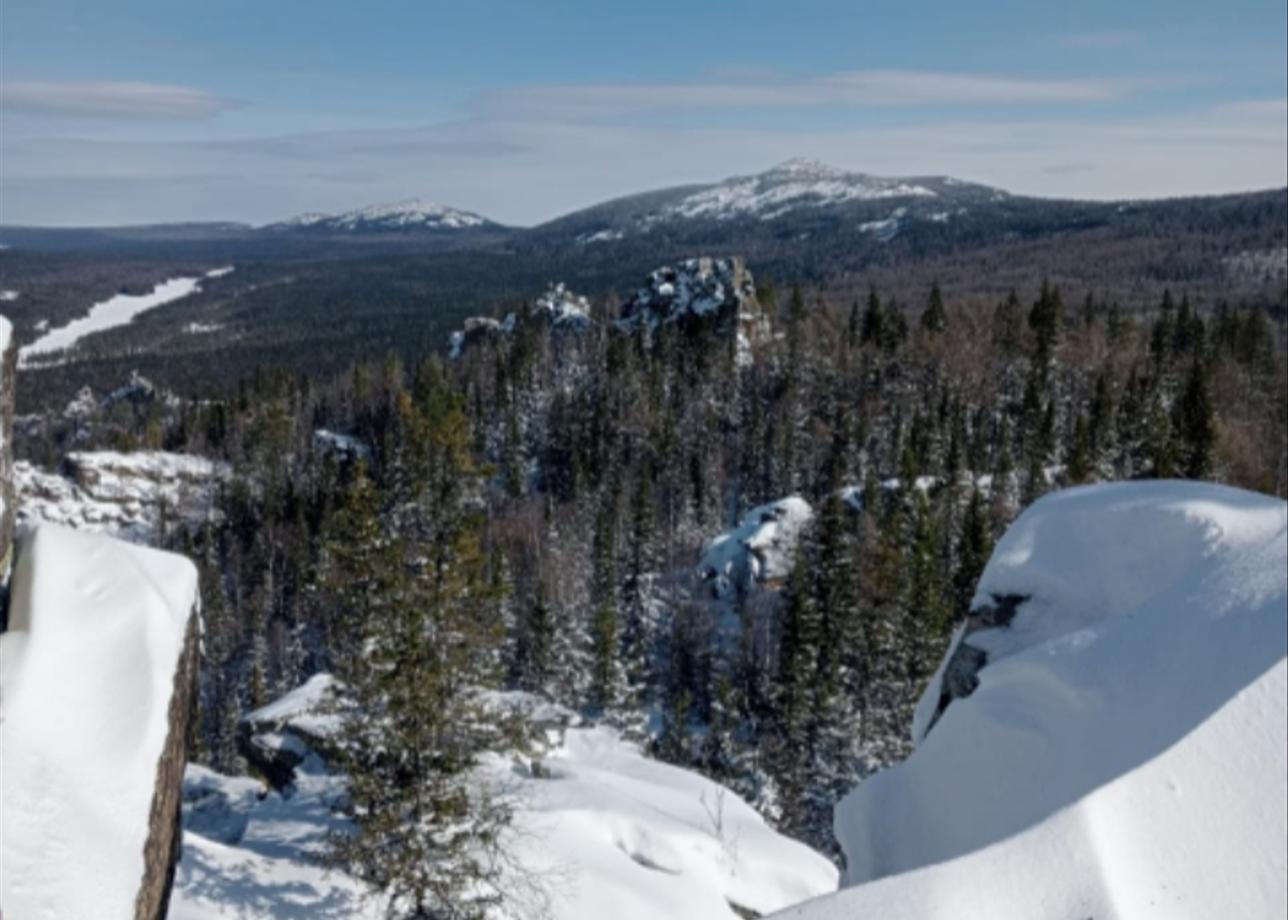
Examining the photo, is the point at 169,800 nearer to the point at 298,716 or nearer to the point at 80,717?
the point at 80,717

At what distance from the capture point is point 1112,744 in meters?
8.20

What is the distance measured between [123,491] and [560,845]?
95.8 meters

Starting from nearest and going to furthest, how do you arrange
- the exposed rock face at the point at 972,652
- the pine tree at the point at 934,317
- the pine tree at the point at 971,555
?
the exposed rock face at the point at 972,652
the pine tree at the point at 971,555
the pine tree at the point at 934,317

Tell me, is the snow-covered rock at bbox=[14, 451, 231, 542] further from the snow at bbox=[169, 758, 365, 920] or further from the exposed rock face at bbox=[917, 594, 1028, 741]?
the exposed rock face at bbox=[917, 594, 1028, 741]

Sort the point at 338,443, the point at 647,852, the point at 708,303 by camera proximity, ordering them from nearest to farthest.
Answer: the point at 647,852 → the point at 338,443 → the point at 708,303

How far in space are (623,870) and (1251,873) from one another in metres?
14.7

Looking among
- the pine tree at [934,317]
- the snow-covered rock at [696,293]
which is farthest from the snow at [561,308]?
the pine tree at [934,317]

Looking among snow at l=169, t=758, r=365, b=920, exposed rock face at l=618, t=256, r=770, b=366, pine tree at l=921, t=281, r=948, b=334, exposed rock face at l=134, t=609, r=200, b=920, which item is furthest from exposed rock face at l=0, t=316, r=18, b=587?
pine tree at l=921, t=281, r=948, b=334

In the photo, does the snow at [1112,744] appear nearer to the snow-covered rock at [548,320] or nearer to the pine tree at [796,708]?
the pine tree at [796,708]

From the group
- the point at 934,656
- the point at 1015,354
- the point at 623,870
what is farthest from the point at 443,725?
the point at 1015,354

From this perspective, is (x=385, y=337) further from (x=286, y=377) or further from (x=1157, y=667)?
(x=1157, y=667)

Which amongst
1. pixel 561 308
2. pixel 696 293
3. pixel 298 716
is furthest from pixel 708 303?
pixel 298 716

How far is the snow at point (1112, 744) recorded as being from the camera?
23.3ft

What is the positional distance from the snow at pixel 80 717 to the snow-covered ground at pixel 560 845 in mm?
6812
